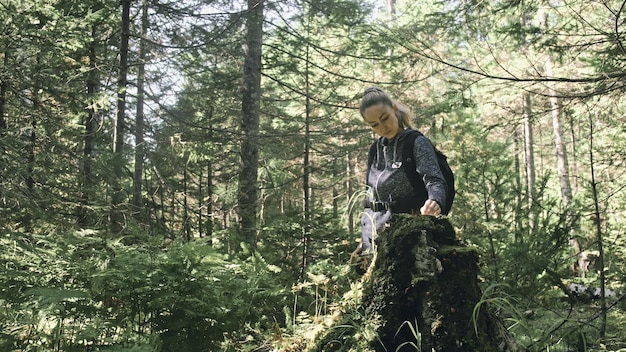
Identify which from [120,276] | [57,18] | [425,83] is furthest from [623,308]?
[425,83]

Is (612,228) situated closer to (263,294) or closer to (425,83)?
(263,294)

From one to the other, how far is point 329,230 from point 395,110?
17.7ft

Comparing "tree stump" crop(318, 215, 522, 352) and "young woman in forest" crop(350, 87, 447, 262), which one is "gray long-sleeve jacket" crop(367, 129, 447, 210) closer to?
"young woman in forest" crop(350, 87, 447, 262)

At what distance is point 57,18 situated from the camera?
575 cm

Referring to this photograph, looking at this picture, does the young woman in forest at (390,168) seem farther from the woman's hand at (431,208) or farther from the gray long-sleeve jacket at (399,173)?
the woman's hand at (431,208)

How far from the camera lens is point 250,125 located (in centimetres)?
995

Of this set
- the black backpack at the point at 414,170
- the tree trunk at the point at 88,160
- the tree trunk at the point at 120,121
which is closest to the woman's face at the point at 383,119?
the black backpack at the point at 414,170

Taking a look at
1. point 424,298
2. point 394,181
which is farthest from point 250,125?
point 424,298

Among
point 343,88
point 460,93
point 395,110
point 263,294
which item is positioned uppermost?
point 343,88

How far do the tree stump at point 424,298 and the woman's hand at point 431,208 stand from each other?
289mm

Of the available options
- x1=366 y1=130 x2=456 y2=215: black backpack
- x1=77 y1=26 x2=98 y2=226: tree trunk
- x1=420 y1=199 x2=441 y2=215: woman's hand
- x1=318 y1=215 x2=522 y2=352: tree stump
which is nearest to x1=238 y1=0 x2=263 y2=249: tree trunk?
x1=77 y1=26 x2=98 y2=226: tree trunk

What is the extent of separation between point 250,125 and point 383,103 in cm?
741

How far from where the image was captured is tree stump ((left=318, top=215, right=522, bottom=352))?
1.72 m

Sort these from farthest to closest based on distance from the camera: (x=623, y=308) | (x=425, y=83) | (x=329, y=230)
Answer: (x=425, y=83) → (x=329, y=230) → (x=623, y=308)
